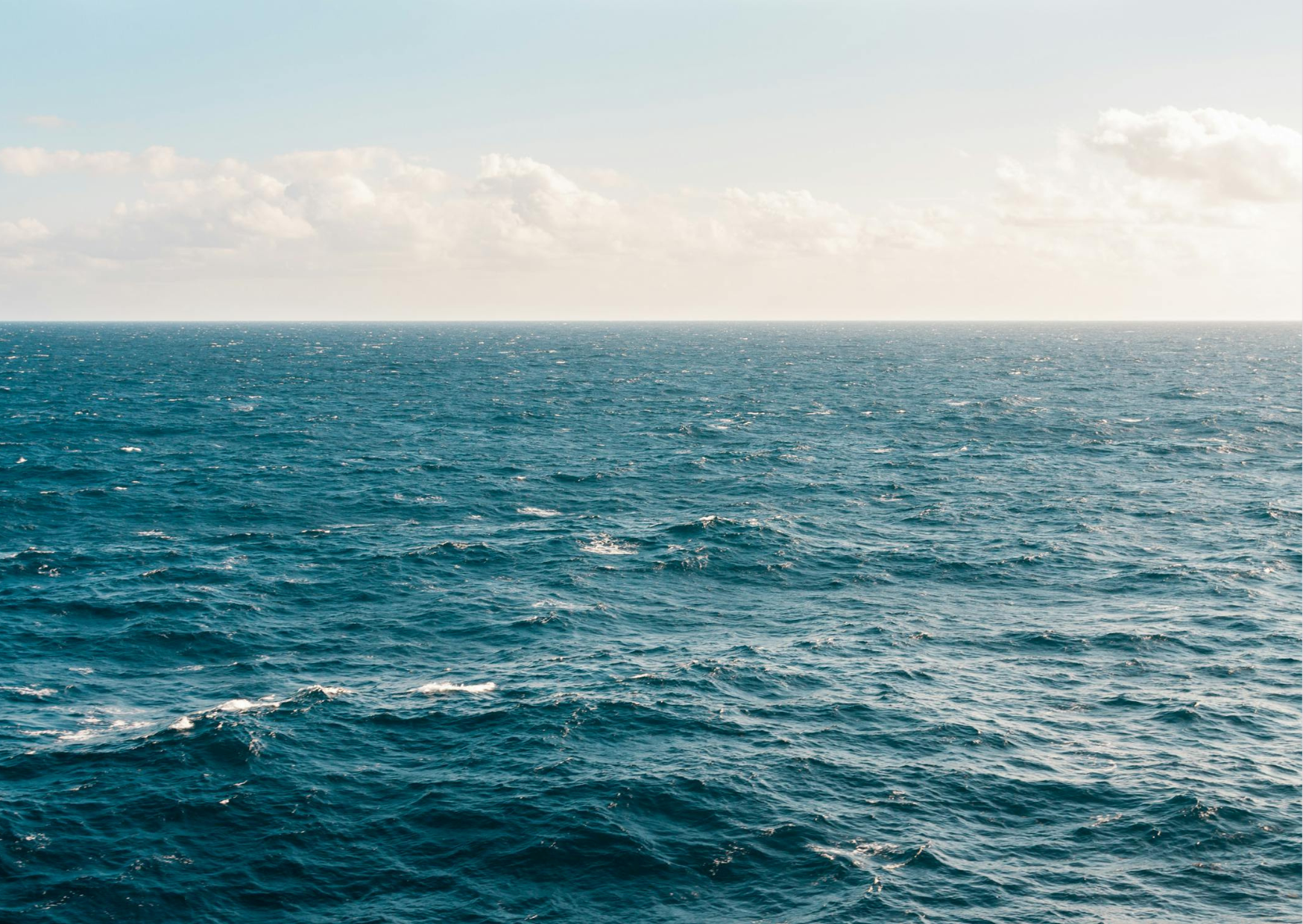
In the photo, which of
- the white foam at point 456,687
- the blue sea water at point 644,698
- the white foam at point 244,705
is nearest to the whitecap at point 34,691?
the blue sea water at point 644,698

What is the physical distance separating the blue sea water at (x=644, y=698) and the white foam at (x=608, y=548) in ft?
1.84

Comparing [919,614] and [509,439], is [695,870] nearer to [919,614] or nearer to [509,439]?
[919,614]

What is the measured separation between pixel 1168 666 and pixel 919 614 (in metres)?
19.0

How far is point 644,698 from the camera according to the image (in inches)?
2490

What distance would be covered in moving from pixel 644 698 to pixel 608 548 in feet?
119

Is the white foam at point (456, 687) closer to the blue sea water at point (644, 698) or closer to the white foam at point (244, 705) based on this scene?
the blue sea water at point (644, 698)

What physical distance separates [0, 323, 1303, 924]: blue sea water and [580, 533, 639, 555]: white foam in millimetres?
561

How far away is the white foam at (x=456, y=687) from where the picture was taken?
64.1 m

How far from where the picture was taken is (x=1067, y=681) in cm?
6669

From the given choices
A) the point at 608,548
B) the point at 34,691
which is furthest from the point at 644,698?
the point at 34,691

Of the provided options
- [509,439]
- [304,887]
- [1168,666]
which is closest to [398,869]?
[304,887]

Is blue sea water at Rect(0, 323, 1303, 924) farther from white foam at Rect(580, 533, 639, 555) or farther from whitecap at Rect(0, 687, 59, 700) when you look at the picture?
white foam at Rect(580, 533, 639, 555)

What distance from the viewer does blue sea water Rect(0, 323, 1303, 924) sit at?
147ft

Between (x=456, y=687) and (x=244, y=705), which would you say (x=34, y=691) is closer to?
(x=244, y=705)
